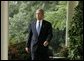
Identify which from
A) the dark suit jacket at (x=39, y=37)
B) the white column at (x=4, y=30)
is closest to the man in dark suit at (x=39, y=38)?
the dark suit jacket at (x=39, y=37)

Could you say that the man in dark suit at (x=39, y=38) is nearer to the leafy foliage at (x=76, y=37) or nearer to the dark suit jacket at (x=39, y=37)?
the dark suit jacket at (x=39, y=37)

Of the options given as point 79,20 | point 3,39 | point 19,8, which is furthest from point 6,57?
point 79,20

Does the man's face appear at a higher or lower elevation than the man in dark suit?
higher

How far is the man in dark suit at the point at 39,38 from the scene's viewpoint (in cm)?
526

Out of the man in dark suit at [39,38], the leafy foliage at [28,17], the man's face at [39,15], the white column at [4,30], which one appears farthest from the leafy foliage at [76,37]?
the white column at [4,30]

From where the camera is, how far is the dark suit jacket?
5.26 metres

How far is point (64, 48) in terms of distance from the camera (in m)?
5.26

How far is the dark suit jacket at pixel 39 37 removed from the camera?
17.3ft

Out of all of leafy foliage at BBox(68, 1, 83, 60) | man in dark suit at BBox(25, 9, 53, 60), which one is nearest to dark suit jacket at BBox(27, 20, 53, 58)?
man in dark suit at BBox(25, 9, 53, 60)

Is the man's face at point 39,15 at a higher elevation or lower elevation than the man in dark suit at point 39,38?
higher

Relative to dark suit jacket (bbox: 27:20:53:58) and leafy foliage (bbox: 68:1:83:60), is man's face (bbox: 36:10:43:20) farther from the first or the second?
leafy foliage (bbox: 68:1:83:60)

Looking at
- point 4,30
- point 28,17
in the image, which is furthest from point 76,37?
point 4,30

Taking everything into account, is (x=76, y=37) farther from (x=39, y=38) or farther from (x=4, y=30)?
(x=4, y=30)

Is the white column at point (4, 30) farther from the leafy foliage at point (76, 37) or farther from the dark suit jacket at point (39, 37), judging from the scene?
the leafy foliage at point (76, 37)
